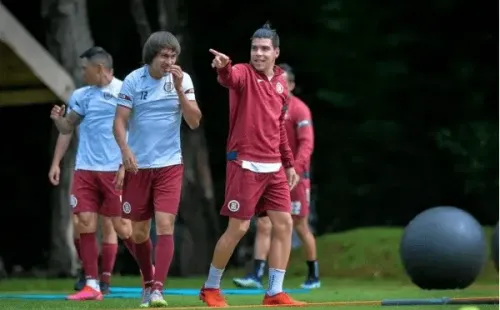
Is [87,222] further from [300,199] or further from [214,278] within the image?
[300,199]

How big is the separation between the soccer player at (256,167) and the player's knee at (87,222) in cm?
195

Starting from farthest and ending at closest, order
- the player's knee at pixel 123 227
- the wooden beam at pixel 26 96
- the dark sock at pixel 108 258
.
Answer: the wooden beam at pixel 26 96, the dark sock at pixel 108 258, the player's knee at pixel 123 227

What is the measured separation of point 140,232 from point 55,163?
2181 mm

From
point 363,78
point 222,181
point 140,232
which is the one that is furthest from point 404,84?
point 140,232

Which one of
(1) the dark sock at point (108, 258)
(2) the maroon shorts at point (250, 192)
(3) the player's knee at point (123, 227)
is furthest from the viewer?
(1) the dark sock at point (108, 258)

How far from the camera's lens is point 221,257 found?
9391 mm

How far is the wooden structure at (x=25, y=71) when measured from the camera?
45.3 feet

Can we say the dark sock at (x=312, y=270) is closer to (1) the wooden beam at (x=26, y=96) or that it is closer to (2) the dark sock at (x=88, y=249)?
(2) the dark sock at (x=88, y=249)

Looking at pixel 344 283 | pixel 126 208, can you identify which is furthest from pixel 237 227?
pixel 344 283

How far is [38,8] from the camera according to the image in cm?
2131

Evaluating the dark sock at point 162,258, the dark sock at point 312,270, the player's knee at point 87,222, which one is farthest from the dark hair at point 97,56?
the dark sock at point 312,270

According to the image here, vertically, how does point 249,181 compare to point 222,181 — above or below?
above

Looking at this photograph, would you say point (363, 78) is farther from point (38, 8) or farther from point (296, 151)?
point (296, 151)

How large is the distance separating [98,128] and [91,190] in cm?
52
